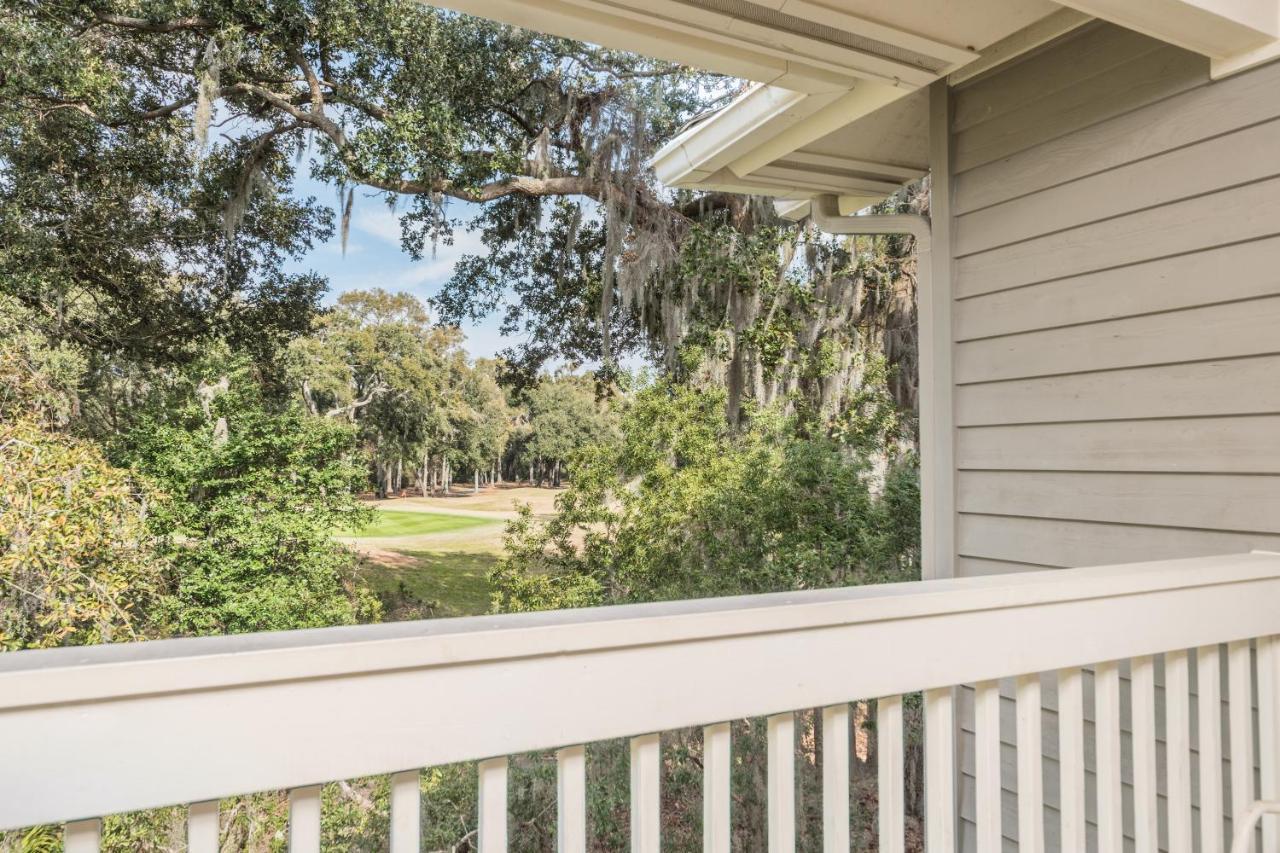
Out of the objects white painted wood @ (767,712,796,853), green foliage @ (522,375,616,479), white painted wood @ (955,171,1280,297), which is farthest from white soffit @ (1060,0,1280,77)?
green foliage @ (522,375,616,479)

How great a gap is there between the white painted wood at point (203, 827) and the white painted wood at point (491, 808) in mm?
213

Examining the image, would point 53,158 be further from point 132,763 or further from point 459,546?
point 132,763

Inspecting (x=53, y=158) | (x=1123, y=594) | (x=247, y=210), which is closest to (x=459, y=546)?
(x=247, y=210)

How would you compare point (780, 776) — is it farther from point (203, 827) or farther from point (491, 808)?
point (203, 827)

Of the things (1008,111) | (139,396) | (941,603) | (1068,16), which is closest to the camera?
(941,603)

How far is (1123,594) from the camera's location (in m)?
1.04

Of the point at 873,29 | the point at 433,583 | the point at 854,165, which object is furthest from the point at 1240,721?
the point at 433,583

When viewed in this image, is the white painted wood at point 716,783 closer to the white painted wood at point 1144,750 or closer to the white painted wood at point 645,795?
the white painted wood at point 645,795

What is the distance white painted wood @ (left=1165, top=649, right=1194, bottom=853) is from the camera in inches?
43.9

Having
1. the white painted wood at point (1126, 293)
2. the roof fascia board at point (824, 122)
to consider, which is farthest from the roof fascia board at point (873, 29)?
the white painted wood at point (1126, 293)

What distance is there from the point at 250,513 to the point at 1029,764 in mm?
7280

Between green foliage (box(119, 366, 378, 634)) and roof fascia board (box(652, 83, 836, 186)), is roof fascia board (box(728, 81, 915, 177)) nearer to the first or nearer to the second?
roof fascia board (box(652, 83, 836, 186))

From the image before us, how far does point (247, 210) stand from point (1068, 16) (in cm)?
765

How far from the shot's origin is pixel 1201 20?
148cm
